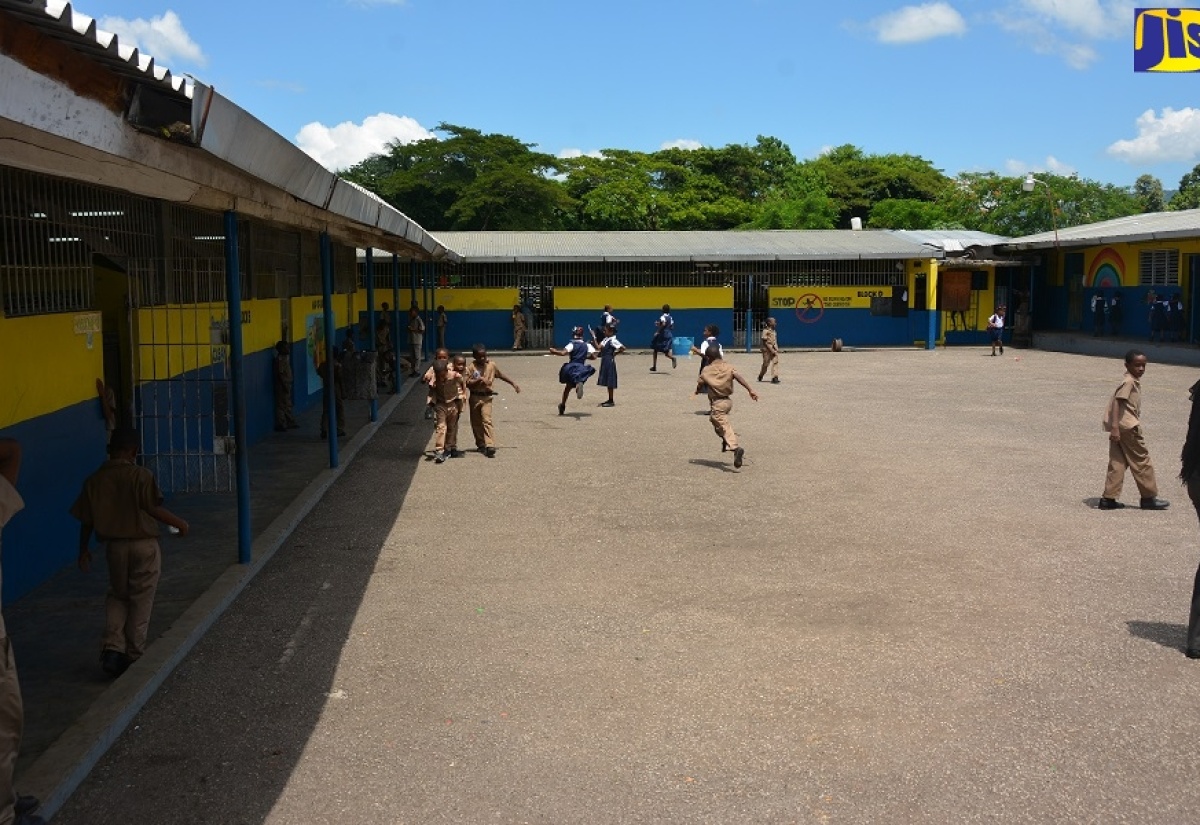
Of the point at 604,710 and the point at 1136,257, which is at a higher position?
the point at 1136,257

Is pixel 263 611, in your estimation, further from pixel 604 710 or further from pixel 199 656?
pixel 604 710

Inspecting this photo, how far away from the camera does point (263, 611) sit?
7711 mm

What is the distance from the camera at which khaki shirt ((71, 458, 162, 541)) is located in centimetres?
622

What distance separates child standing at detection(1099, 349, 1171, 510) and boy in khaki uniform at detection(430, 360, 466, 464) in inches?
296

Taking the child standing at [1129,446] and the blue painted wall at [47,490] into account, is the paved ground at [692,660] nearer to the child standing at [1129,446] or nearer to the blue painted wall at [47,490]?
the child standing at [1129,446]

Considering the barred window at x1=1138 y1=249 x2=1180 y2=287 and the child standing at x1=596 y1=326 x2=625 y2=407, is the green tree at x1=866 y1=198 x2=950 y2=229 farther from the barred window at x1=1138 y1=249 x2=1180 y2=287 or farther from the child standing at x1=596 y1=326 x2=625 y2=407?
the child standing at x1=596 y1=326 x2=625 y2=407

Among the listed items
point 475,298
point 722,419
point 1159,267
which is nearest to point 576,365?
point 722,419

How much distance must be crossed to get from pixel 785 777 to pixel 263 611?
13.4 ft

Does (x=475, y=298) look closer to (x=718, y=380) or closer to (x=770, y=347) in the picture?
(x=770, y=347)

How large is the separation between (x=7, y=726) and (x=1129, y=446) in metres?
9.84

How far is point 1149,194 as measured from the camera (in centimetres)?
8750

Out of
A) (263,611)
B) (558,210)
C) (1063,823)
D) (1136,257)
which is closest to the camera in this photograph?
(1063,823)

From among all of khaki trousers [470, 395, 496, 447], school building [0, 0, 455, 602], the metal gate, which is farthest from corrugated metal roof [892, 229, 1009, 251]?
the metal gate

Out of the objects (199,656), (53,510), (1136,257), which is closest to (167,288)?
(53,510)
